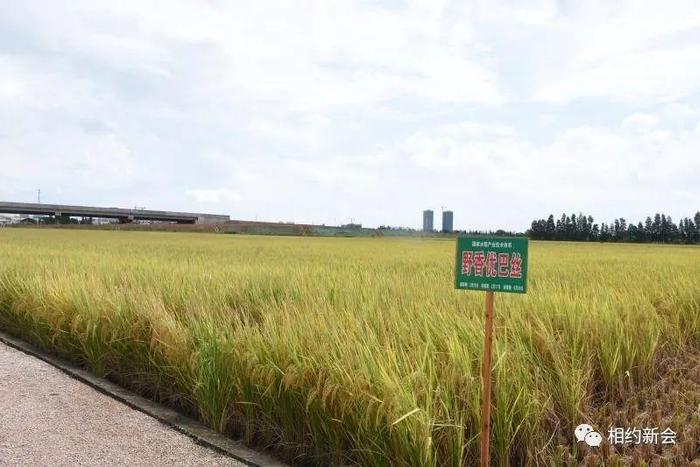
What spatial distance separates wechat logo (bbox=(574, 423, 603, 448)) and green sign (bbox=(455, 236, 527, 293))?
947 mm

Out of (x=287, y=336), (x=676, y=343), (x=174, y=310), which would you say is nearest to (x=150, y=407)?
(x=287, y=336)

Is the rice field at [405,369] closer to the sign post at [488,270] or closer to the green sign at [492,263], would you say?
the sign post at [488,270]

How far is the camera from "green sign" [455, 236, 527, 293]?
2.71 meters

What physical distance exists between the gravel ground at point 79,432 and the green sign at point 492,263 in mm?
1662

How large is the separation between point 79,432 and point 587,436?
3092 millimetres

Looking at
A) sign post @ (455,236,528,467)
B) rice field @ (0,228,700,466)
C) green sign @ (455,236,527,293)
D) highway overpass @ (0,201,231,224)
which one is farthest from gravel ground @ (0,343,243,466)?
highway overpass @ (0,201,231,224)

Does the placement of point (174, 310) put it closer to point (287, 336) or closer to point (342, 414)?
point (287, 336)

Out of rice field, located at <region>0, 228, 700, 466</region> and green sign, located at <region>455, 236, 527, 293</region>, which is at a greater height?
green sign, located at <region>455, 236, 527, 293</region>

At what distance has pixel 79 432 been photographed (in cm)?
365

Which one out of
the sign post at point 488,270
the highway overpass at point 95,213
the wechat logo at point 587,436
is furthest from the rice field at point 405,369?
the highway overpass at point 95,213

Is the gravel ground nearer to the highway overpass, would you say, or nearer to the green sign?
the green sign

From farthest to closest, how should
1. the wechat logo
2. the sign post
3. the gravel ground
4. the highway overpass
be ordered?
the highway overpass < the gravel ground < the wechat logo < the sign post

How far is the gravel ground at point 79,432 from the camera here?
324cm

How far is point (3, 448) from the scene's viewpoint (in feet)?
11.2
